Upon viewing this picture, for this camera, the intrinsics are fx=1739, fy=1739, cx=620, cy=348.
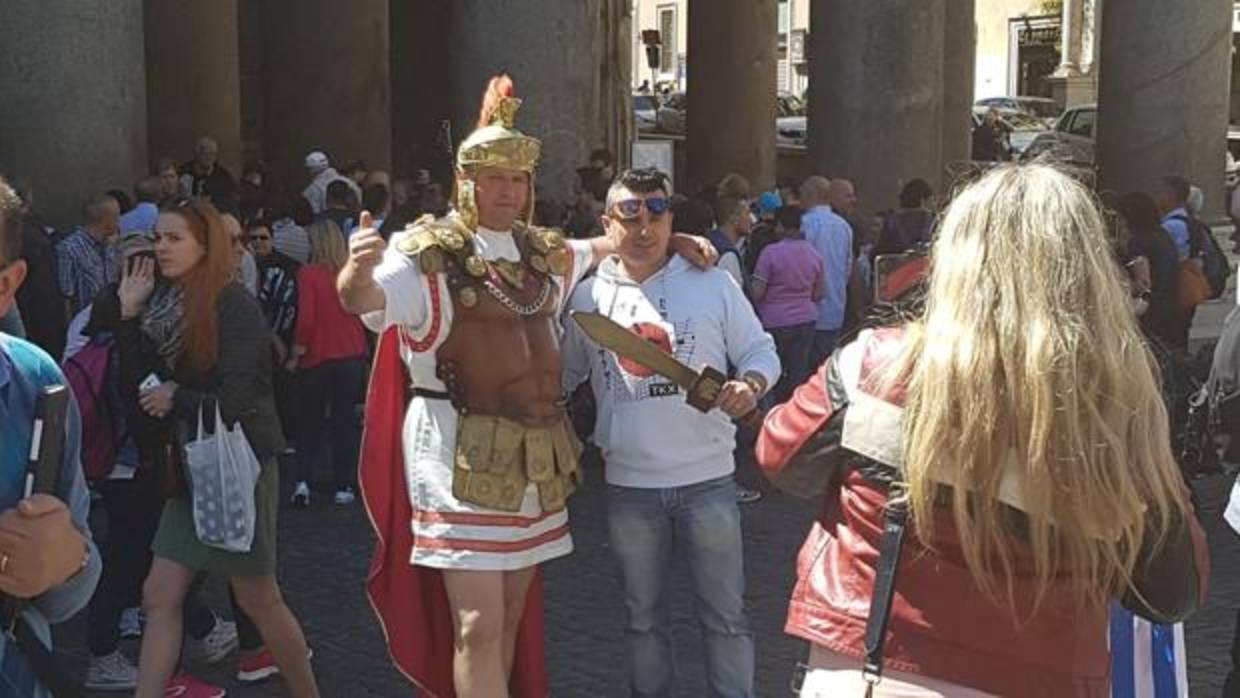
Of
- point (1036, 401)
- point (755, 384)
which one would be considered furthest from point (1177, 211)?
point (1036, 401)

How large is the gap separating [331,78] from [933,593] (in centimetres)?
1677

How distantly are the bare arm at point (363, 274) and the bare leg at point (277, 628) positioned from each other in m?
1.25

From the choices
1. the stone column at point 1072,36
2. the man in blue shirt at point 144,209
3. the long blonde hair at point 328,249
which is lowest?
the long blonde hair at point 328,249

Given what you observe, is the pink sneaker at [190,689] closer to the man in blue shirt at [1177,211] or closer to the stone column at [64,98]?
the stone column at [64,98]

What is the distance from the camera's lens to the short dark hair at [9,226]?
9.08 ft

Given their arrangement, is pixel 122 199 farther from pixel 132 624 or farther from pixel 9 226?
pixel 9 226

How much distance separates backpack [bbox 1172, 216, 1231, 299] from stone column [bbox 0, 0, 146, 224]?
24.2 feet

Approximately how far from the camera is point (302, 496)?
378 inches

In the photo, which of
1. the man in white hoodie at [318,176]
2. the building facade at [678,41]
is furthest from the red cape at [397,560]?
the building facade at [678,41]

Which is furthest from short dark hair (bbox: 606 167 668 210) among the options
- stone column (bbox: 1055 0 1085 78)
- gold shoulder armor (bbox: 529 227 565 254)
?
stone column (bbox: 1055 0 1085 78)

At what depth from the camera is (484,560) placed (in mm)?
4883

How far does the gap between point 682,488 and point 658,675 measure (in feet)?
1.90

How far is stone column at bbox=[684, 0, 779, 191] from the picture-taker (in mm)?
22797

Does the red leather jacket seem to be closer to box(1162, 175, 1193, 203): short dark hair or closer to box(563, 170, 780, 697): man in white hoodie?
box(563, 170, 780, 697): man in white hoodie
